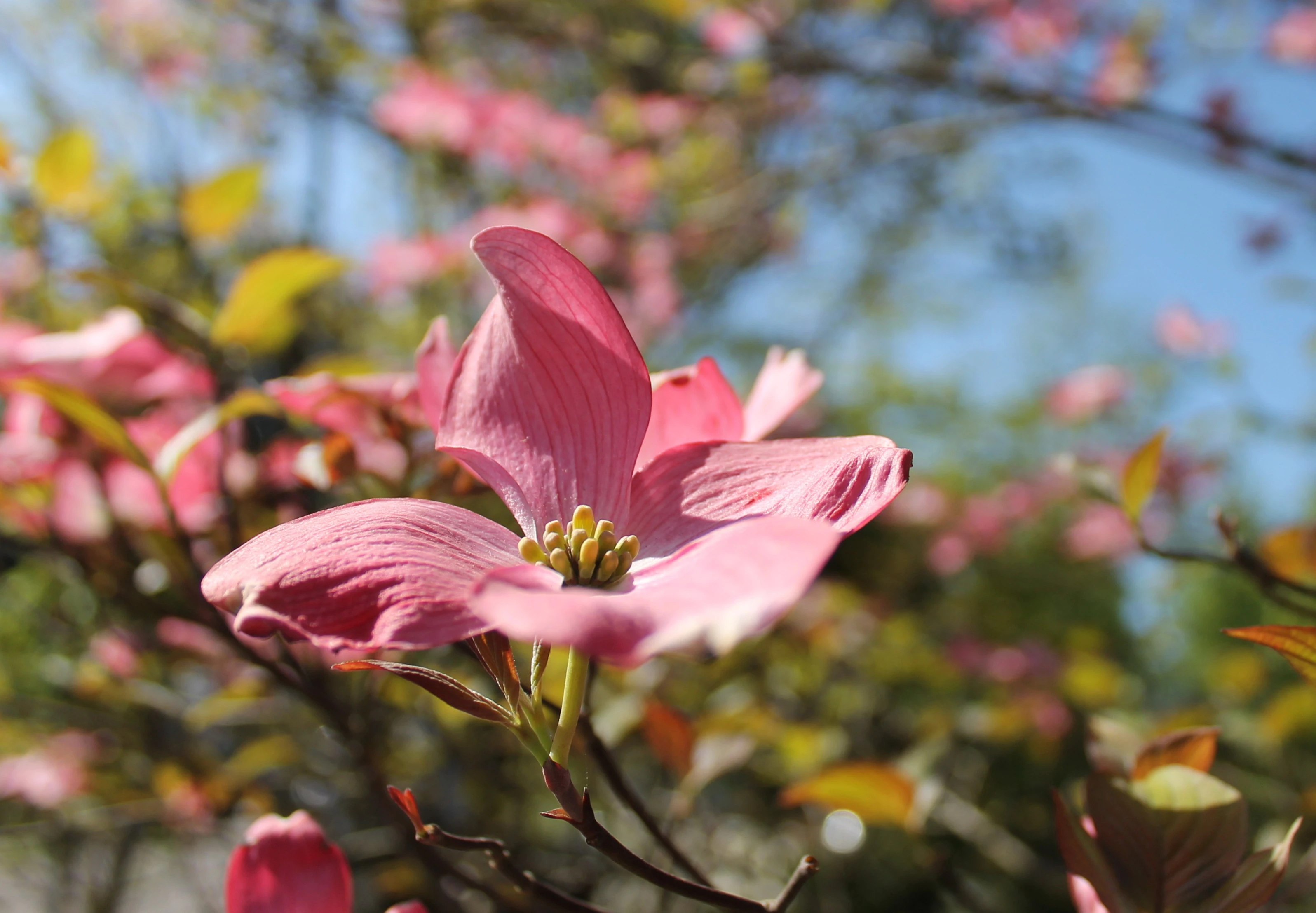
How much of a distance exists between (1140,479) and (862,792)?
0.22 m

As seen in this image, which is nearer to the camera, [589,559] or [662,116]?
[589,559]

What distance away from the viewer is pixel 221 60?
3.06 metres

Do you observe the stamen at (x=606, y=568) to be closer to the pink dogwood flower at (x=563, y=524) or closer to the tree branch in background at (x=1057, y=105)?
the pink dogwood flower at (x=563, y=524)

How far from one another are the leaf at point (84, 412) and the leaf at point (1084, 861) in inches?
16.7

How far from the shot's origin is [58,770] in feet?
4.26

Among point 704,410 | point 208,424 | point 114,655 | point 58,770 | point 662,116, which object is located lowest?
point 58,770

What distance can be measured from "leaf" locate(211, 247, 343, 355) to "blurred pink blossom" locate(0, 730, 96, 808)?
1077mm

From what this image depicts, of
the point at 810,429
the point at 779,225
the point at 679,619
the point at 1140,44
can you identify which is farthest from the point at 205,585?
the point at 779,225

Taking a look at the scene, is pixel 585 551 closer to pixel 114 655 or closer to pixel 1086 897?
pixel 1086 897

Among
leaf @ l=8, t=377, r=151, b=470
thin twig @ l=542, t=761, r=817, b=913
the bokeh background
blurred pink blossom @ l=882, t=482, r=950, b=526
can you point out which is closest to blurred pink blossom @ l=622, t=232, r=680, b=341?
the bokeh background

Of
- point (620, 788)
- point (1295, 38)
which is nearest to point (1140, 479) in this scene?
point (620, 788)

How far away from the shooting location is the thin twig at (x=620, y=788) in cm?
29

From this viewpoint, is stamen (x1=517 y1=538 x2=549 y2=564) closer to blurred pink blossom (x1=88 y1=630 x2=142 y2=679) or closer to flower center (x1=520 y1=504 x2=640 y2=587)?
flower center (x1=520 y1=504 x2=640 y2=587)

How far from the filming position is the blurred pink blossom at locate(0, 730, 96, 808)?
1283 mm
